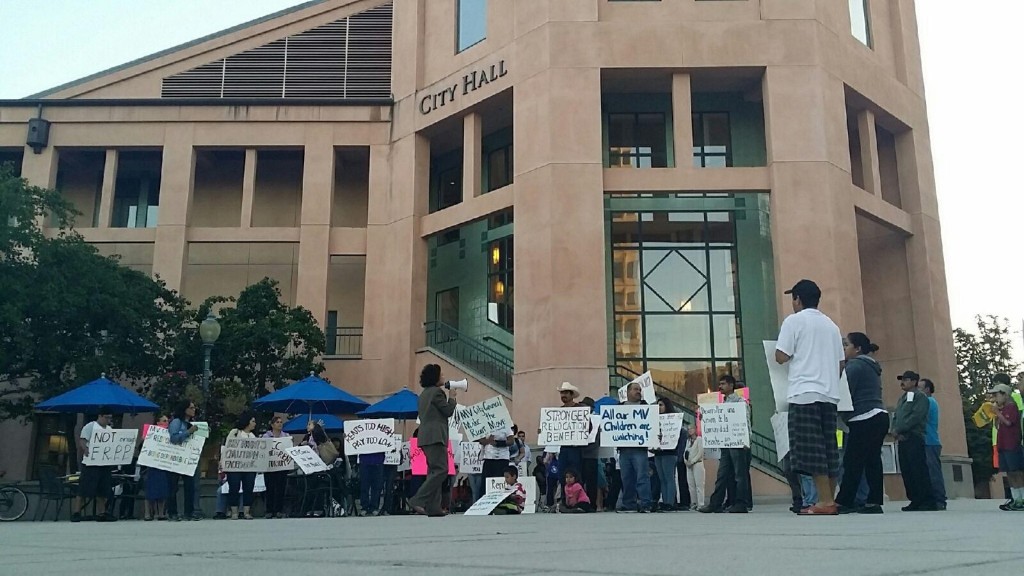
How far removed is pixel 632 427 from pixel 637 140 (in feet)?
45.4

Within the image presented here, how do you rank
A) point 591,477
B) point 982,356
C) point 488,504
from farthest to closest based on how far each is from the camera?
point 982,356 → point 591,477 → point 488,504

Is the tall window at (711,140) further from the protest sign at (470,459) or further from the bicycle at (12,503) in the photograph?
the bicycle at (12,503)

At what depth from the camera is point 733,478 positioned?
1239 centimetres

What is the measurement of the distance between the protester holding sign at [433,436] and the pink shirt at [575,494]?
10.2 feet

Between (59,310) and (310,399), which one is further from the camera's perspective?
(59,310)

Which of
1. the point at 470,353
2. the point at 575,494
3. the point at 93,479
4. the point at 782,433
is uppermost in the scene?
the point at 470,353

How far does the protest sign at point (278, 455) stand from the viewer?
15.9 metres

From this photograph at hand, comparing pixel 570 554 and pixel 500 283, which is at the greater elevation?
pixel 500 283

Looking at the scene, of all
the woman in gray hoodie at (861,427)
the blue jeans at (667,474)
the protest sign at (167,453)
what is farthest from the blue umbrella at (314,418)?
the woman in gray hoodie at (861,427)

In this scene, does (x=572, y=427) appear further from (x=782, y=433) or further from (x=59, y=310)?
(x=59, y=310)

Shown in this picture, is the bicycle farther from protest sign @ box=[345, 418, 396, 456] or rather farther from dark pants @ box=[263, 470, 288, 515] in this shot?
protest sign @ box=[345, 418, 396, 456]

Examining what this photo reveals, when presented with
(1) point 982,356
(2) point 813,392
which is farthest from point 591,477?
(1) point 982,356

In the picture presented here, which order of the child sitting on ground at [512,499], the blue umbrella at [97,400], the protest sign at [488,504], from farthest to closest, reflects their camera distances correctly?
the blue umbrella at [97,400] → the child sitting on ground at [512,499] → the protest sign at [488,504]

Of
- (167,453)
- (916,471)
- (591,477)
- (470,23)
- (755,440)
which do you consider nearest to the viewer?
(916,471)
